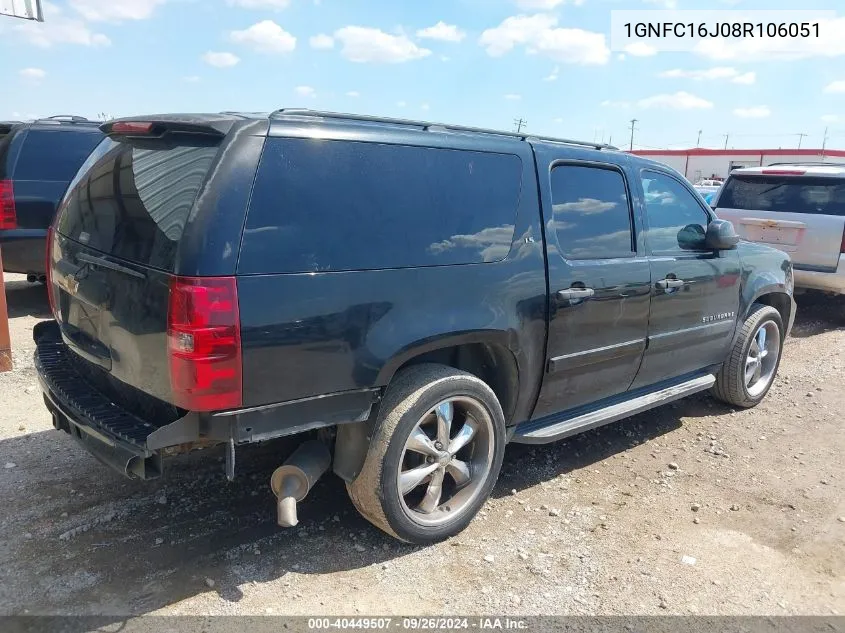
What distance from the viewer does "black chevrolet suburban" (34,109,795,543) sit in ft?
8.45

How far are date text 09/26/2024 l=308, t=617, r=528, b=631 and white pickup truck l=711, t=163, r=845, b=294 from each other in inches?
270

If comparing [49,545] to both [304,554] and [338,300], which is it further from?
[338,300]

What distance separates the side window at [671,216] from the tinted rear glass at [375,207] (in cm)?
125

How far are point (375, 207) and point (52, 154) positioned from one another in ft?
Result: 20.2

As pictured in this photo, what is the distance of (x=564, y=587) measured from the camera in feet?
9.95

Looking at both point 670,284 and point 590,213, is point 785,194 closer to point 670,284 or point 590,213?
point 670,284

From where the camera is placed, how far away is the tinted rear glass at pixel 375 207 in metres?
2.64

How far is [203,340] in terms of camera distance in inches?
97.8

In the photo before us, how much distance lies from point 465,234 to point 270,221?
3.29ft

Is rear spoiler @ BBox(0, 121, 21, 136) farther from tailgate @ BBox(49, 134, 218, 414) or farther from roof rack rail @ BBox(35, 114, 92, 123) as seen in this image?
tailgate @ BBox(49, 134, 218, 414)

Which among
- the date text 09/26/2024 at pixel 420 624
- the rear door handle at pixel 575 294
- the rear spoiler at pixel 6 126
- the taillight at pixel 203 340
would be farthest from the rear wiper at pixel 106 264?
the rear spoiler at pixel 6 126

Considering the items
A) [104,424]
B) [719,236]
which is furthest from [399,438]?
[719,236]

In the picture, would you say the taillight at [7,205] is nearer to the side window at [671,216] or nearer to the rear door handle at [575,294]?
the rear door handle at [575,294]

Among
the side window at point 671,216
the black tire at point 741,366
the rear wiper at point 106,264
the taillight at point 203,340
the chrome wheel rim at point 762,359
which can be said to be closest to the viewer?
the taillight at point 203,340
